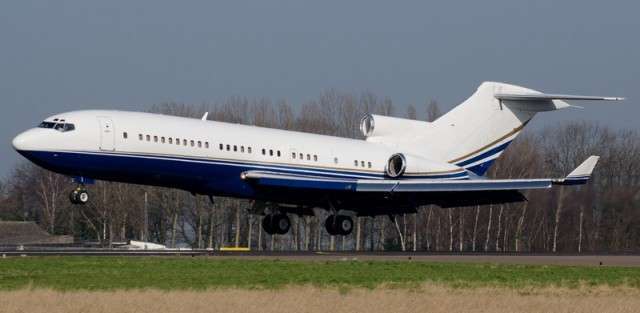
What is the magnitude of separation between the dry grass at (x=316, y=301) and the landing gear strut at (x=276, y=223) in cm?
2079

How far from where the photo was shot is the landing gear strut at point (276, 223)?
156ft

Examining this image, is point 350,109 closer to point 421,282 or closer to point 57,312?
point 421,282

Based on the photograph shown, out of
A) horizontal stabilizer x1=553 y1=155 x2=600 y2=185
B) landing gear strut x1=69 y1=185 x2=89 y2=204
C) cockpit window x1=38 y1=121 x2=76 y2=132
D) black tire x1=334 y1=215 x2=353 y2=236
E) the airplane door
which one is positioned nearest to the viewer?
cockpit window x1=38 y1=121 x2=76 y2=132

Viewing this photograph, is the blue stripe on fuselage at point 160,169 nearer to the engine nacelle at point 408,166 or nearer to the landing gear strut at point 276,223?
the landing gear strut at point 276,223

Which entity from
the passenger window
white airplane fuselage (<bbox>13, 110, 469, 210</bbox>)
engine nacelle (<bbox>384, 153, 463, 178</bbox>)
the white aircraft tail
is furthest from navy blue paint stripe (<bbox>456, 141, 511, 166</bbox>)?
the passenger window

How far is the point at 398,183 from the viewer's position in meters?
46.8

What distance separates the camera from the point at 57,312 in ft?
70.2

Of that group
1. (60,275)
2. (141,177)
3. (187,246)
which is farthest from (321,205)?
(187,246)

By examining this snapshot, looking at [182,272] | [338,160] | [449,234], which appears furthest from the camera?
[449,234]

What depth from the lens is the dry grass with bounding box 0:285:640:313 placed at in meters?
22.2

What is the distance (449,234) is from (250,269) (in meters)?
44.0

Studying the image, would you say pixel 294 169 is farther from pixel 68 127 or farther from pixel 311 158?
pixel 68 127

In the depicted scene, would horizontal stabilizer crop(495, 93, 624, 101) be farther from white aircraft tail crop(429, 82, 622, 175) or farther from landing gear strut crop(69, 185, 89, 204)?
landing gear strut crop(69, 185, 89, 204)

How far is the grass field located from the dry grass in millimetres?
1602
